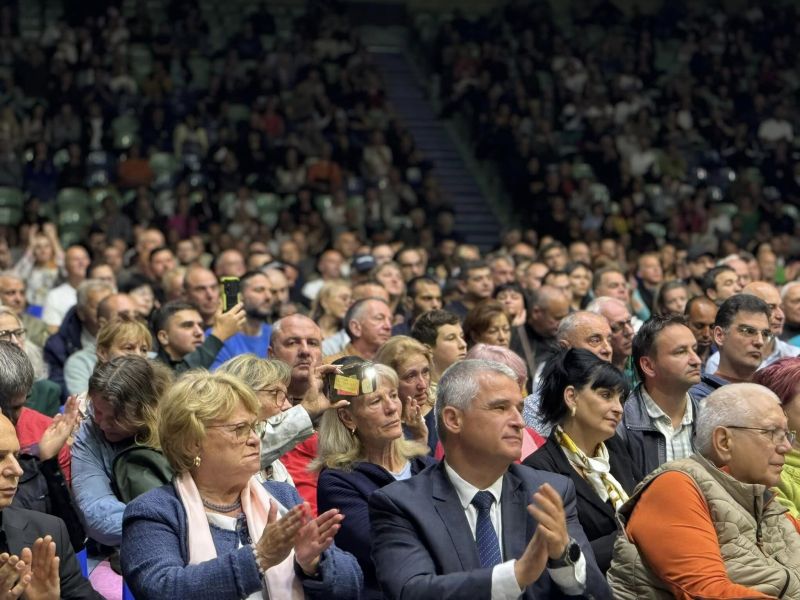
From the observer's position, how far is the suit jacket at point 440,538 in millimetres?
3432

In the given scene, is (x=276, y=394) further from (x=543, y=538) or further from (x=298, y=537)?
(x=543, y=538)

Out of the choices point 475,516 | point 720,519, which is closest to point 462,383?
point 475,516

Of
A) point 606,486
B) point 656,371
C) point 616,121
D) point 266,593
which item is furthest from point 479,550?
point 616,121

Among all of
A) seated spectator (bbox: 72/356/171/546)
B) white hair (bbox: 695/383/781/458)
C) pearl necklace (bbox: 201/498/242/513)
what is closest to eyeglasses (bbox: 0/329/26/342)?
seated spectator (bbox: 72/356/171/546)

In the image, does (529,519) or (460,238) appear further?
(460,238)

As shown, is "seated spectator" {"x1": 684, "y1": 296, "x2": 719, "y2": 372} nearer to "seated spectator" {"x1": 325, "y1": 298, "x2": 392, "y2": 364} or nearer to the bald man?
the bald man

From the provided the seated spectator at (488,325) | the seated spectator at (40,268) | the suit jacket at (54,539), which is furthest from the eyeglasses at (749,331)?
the seated spectator at (40,268)

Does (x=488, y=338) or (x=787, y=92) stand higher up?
(x=488, y=338)

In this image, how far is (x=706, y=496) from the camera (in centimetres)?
390

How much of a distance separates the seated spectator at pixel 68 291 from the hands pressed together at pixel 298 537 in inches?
247

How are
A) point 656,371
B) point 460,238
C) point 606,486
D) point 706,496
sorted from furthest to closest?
point 460,238, point 656,371, point 606,486, point 706,496

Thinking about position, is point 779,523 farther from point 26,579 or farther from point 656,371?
point 26,579

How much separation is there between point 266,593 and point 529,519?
0.74 meters

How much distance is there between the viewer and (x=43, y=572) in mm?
3359
